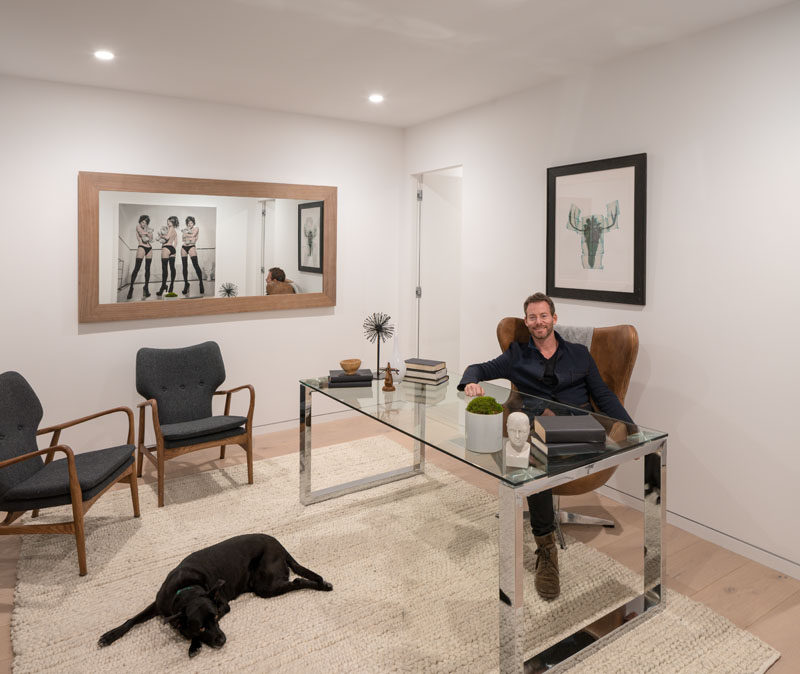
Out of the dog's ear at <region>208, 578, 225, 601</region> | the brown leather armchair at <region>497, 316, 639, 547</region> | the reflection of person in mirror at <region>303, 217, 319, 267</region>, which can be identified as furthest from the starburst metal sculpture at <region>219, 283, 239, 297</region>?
the brown leather armchair at <region>497, 316, 639, 547</region>

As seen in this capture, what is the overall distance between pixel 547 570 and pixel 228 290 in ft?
10.4

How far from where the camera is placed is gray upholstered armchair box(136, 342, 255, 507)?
347cm

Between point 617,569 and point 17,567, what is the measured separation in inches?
114

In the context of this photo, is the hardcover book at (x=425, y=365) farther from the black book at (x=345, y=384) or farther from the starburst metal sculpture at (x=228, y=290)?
the starburst metal sculpture at (x=228, y=290)

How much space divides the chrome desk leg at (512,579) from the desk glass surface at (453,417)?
9cm

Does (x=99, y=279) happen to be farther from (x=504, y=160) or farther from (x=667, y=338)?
(x=667, y=338)

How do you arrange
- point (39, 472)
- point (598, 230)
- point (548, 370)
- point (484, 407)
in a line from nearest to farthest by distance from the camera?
1. point (484, 407)
2. point (39, 472)
3. point (548, 370)
4. point (598, 230)

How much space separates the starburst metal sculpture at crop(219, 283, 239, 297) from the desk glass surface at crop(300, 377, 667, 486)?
157 cm

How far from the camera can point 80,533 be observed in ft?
8.73

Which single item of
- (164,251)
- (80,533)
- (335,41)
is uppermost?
(335,41)

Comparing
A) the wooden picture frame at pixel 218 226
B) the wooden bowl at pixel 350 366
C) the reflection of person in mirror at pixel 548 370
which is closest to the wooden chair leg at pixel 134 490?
the wooden bowl at pixel 350 366

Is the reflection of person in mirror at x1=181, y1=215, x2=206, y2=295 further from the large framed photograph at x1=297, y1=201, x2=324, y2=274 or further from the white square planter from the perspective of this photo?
the white square planter

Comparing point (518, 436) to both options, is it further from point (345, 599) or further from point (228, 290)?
point (228, 290)

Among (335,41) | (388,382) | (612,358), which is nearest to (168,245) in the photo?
(335,41)
